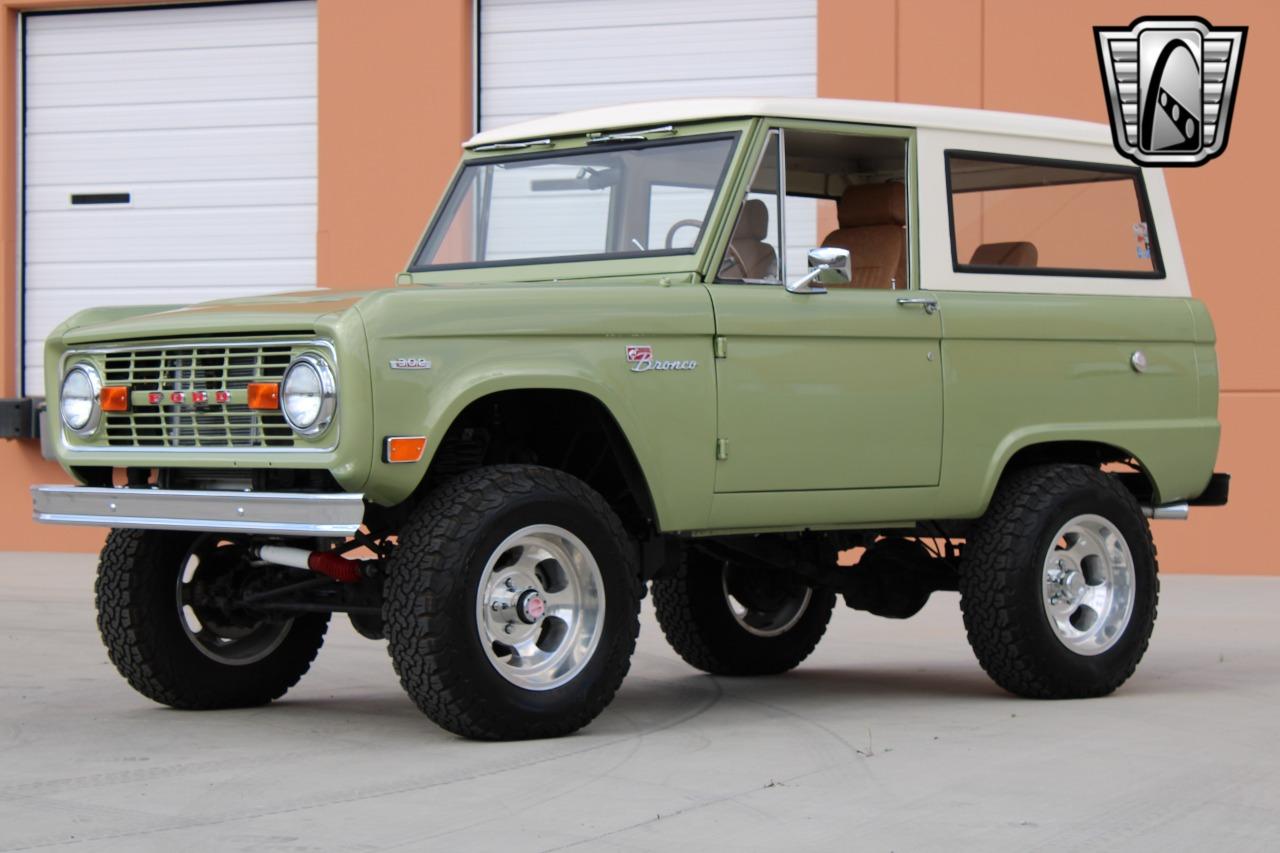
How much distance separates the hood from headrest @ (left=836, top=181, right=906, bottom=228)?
230 cm

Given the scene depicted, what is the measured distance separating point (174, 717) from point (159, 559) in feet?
1.94

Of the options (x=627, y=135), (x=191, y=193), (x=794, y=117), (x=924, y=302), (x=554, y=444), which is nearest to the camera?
(x=554, y=444)

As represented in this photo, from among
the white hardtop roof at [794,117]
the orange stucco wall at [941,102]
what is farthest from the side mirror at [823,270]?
the orange stucco wall at [941,102]

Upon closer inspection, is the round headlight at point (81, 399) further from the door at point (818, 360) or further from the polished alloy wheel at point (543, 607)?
the door at point (818, 360)

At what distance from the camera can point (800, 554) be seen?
26.8ft

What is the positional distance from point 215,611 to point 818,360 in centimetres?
246

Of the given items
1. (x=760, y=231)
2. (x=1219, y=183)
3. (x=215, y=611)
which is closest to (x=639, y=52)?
(x=1219, y=183)

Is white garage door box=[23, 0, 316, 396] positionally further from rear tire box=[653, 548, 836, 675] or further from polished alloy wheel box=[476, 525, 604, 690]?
polished alloy wheel box=[476, 525, 604, 690]

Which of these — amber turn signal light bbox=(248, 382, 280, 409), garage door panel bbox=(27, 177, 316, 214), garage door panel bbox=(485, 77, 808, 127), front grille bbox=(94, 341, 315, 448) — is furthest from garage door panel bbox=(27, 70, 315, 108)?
amber turn signal light bbox=(248, 382, 280, 409)

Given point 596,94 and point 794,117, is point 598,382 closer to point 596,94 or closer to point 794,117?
point 794,117

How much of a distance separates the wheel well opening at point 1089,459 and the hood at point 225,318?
2.97 meters

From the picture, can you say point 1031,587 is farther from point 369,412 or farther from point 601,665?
point 369,412

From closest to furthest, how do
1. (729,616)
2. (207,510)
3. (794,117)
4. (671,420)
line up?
1. (207,510)
2. (671,420)
3. (794,117)
4. (729,616)

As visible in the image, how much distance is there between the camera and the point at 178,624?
7531 millimetres
